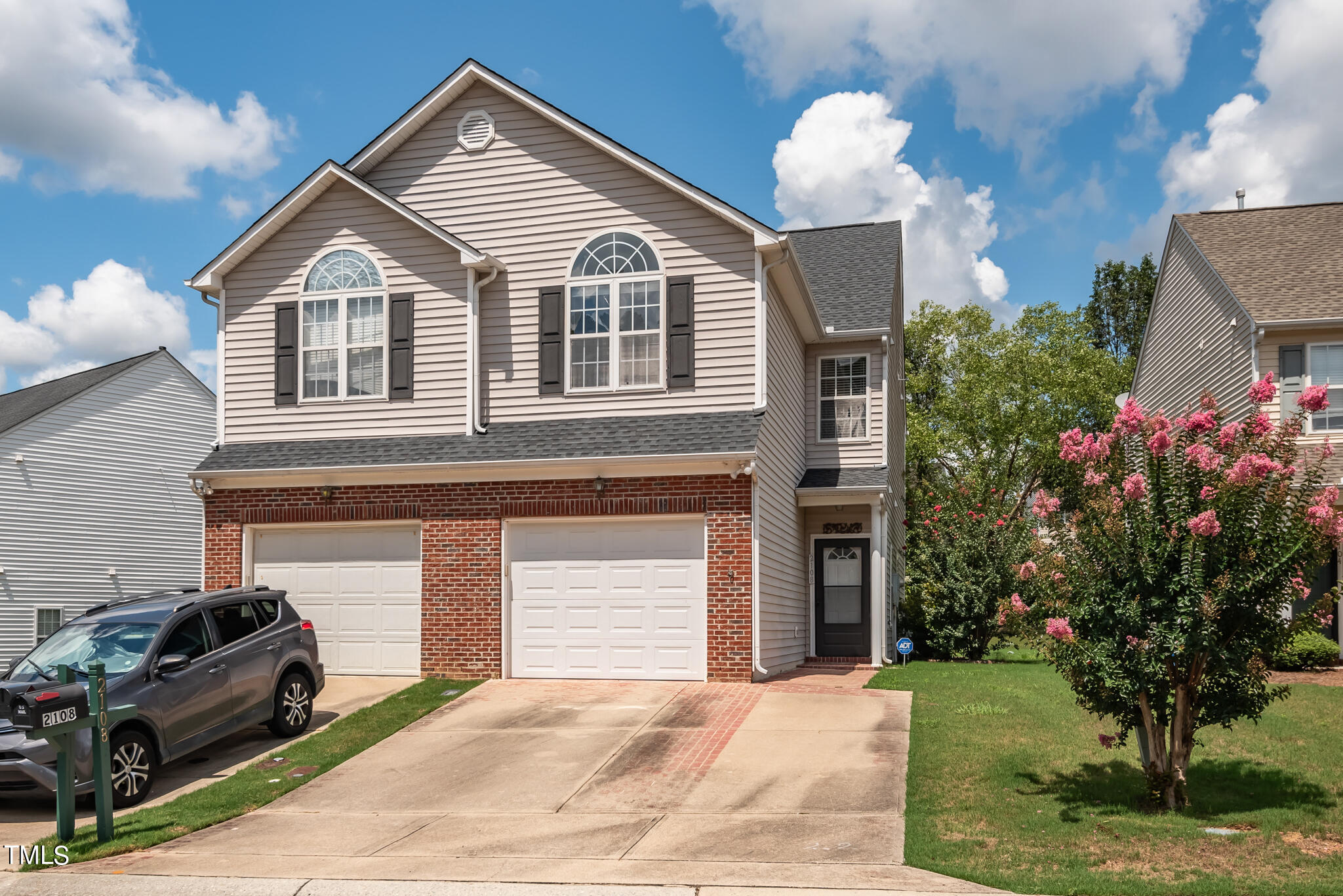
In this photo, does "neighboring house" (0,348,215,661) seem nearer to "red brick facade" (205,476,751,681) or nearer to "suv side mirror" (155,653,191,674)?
"red brick facade" (205,476,751,681)

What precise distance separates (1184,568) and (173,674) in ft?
29.5

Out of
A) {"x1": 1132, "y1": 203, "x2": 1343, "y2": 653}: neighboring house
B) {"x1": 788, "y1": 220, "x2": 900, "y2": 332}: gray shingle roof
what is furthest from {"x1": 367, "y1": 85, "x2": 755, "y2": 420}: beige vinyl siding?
{"x1": 1132, "y1": 203, "x2": 1343, "y2": 653}: neighboring house

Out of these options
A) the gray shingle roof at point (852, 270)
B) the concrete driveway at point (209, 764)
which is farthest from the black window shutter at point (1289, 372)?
the concrete driveway at point (209, 764)

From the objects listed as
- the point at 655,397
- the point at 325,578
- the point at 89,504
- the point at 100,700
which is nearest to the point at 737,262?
the point at 655,397

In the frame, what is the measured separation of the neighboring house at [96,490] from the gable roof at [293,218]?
12012mm

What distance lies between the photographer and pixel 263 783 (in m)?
10.7

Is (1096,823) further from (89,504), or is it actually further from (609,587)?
(89,504)

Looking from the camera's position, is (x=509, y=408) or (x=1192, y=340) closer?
(x=509, y=408)

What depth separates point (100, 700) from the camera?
29.2 feet

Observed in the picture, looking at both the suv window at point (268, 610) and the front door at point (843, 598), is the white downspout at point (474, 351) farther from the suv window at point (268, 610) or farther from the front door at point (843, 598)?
the front door at point (843, 598)

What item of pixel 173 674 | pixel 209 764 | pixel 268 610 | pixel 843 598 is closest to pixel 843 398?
pixel 843 598

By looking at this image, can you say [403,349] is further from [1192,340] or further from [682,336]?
[1192,340]

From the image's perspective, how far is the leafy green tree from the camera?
169 ft

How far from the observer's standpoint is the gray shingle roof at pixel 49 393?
26141 mm
